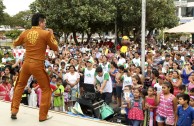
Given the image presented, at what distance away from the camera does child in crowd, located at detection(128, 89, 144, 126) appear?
618 centimetres

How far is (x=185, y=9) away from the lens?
54438 mm

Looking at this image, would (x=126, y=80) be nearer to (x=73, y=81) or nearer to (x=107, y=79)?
(x=107, y=79)

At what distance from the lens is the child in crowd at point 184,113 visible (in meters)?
5.24

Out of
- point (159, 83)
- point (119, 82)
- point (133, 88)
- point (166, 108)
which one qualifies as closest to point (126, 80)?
point (119, 82)

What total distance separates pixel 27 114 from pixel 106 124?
1.40 m

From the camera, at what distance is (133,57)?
35.2 feet

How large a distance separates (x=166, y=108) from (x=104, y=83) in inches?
93.9

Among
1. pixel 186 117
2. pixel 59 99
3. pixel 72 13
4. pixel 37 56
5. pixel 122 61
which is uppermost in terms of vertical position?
pixel 72 13

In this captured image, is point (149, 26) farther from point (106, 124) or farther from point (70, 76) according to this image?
point (106, 124)

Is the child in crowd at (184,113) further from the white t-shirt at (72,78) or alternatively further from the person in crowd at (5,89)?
the person in crowd at (5,89)

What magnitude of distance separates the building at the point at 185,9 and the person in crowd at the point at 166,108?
4964 cm

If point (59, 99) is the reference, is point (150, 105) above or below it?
above

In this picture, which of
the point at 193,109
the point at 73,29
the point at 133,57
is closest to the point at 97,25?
the point at 73,29

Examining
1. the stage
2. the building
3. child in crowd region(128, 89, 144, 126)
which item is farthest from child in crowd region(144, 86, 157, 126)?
the building
